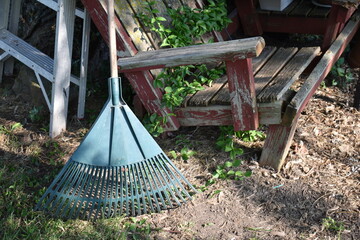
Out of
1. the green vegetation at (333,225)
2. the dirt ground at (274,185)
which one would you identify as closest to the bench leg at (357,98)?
the dirt ground at (274,185)

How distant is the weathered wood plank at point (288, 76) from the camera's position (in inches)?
138

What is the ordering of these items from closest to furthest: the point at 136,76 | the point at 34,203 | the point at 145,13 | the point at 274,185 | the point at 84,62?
the point at 34,203
the point at 274,185
the point at 136,76
the point at 145,13
the point at 84,62

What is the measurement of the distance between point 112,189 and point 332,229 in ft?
4.37

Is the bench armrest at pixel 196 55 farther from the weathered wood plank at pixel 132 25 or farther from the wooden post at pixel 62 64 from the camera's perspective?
the wooden post at pixel 62 64

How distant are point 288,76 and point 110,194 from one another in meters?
1.46

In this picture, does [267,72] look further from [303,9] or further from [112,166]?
[112,166]

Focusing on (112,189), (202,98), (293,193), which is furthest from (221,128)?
(112,189)

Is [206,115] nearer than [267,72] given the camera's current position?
Yes

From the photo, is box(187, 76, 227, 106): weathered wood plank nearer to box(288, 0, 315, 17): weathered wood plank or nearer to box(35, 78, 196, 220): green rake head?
box(35, 78, 196, 220): green rake head

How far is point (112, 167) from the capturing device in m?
3.34

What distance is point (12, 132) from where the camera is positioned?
4332mm

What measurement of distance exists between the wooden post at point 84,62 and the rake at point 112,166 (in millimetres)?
767

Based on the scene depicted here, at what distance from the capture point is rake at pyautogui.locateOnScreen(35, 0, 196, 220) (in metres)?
3.34

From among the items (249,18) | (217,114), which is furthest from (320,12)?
(217,114)
